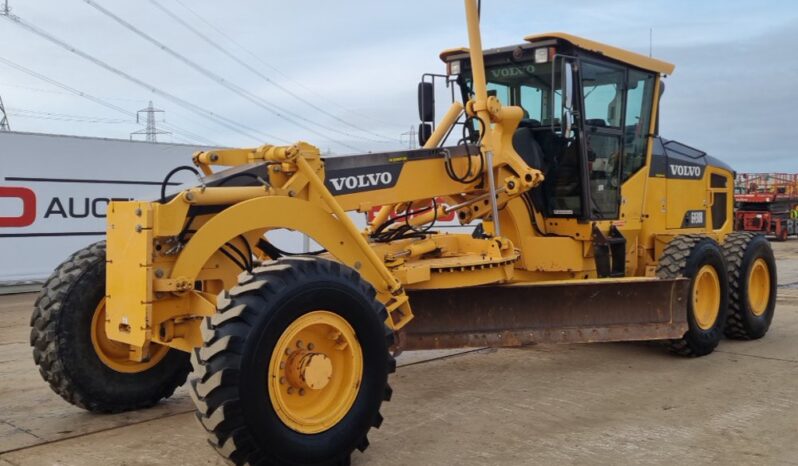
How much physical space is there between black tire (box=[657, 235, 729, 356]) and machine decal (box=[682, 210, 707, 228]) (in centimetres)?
98

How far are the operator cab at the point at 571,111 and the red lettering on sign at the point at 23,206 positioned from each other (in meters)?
8.02

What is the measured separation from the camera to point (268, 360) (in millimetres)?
3854

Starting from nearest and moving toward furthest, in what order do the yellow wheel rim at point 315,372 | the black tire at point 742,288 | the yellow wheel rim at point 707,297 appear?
the yellow wheel rim at point 315,372 < the yellow wheel rim at point 707,297 < the black tire at point 742,288

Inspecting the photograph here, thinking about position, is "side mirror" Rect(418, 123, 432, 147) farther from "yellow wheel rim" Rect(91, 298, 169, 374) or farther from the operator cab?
"yellow wheel rim" Rect(91, 298, 169, 374)

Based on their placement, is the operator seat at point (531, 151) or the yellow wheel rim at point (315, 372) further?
the operator seat at point (531, 151)

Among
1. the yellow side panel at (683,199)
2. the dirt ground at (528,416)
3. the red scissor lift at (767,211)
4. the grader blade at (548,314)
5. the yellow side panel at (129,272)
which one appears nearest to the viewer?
the yellow side panel at (129,272)

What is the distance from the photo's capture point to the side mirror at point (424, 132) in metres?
7.15

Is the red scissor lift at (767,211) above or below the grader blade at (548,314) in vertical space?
above

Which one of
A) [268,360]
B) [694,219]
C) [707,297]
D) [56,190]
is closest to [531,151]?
[707,297]

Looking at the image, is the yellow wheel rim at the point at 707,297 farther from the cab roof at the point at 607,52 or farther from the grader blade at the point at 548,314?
the cab roof at the point at 607,52

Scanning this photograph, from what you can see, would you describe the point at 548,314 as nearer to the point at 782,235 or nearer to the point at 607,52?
the point at 607,52

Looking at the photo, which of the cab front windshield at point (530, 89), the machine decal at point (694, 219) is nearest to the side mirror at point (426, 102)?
the cab front windshield at point (530, 89)

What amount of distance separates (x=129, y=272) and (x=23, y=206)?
918 centimetres

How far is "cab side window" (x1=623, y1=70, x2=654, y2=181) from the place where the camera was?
770 cm
